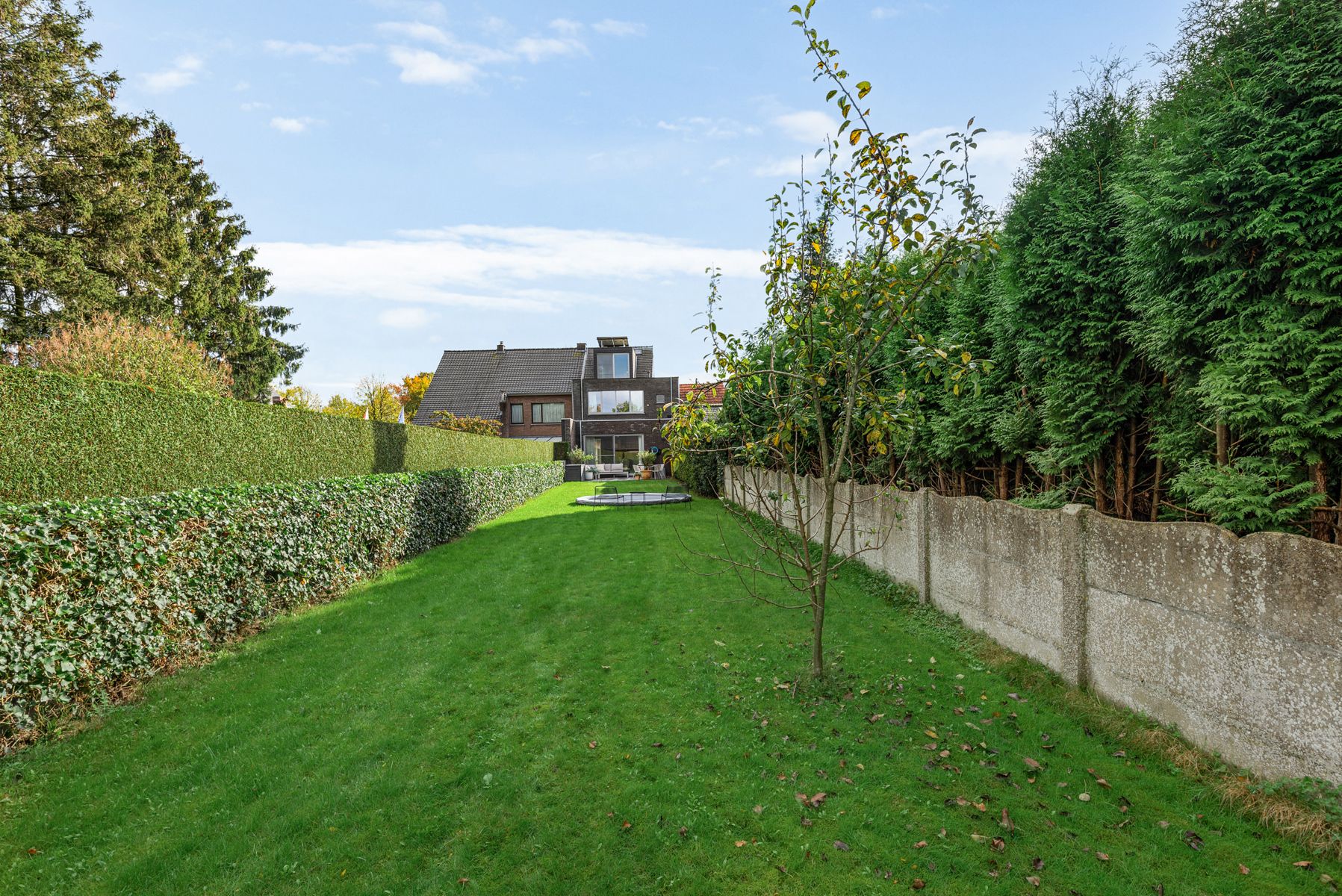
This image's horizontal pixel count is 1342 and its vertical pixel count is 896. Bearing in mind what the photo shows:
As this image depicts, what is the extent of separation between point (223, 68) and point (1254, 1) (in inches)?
447

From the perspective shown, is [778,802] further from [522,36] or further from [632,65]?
[522,36]

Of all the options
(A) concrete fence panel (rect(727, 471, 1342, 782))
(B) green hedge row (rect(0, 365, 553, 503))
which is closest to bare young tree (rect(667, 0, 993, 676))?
(A) concrete fence panel (rect(727, 471, 1342, 782))

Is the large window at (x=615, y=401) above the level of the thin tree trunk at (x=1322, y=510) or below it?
above

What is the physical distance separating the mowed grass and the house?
3567 cm

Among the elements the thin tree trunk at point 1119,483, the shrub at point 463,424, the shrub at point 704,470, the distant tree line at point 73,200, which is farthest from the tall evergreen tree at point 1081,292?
the shrub at point 463,424

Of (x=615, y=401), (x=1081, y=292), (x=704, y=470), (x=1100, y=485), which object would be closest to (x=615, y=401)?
(x=615, y=401)

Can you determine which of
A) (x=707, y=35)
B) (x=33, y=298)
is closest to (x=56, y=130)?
(x=33, y=298)

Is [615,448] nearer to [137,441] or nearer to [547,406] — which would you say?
[547,406]

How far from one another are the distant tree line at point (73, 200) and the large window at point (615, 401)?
23.8 metres

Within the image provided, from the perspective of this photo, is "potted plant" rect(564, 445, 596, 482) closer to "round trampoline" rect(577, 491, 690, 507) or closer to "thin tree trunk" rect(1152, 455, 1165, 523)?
"round trampoline" rect(577, 491, 690, 507)

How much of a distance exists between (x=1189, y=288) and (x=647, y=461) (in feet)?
125

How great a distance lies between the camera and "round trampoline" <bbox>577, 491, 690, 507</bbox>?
21500 millimetres

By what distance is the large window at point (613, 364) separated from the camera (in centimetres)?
4600

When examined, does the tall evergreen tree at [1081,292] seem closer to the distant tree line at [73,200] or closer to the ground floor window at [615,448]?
the distant tree line at [73,200]
